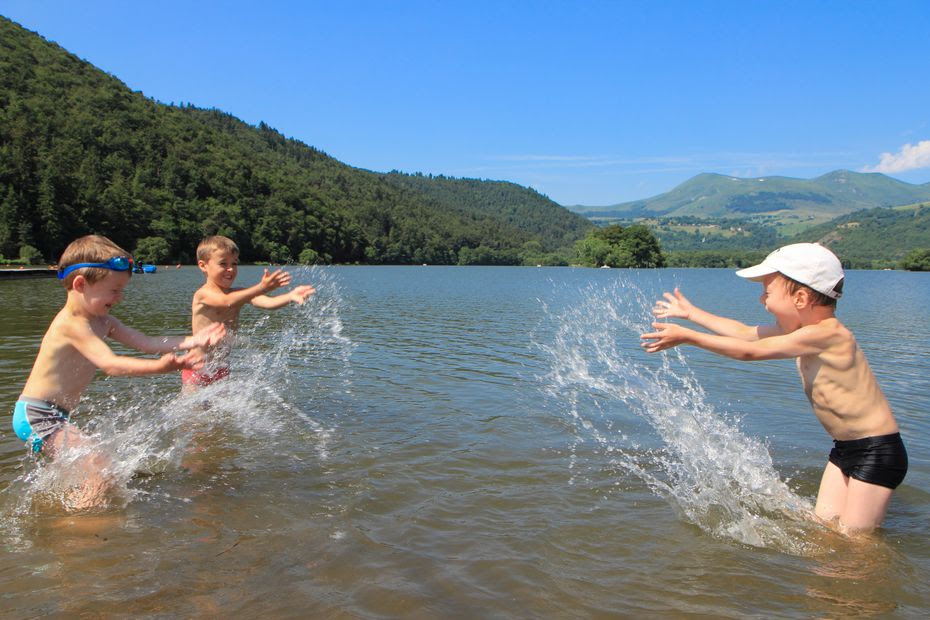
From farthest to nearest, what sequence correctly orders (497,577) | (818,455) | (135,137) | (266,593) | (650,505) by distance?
(135,137)
(818,455)
(650,505)
(497,577)
(266,593)

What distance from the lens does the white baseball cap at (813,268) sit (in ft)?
14.9

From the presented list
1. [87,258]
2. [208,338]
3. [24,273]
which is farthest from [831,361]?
[24,273]

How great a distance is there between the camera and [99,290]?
5.03 m

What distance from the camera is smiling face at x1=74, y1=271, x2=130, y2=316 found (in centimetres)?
498

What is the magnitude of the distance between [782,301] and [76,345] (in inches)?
213

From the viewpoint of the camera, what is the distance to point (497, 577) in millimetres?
4211

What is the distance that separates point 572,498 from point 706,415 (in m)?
4.35

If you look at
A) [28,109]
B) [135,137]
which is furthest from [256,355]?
[135,137]

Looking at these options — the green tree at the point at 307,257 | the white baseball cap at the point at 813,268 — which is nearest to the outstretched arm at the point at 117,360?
the white baseball cap at the point at 813,268

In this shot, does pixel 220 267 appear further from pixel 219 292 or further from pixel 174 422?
pixel 174 422

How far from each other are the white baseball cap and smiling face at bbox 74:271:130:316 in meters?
4.77

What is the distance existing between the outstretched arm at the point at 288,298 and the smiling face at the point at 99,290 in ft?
6.04

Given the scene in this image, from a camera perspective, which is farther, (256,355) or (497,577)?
(256,355)

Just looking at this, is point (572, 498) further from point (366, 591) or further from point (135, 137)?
point (135, 137)
